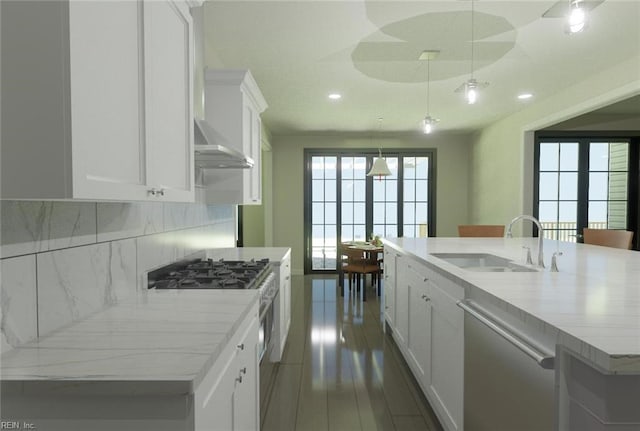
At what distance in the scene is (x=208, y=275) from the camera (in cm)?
220

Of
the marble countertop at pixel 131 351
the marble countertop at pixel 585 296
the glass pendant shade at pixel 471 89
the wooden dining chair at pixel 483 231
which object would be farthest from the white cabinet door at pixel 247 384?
the wooden dining chair at pixel 483 231

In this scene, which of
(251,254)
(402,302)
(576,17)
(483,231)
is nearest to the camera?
(576,17)

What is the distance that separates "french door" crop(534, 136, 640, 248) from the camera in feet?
19.5

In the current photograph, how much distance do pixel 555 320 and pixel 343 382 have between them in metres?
2.00

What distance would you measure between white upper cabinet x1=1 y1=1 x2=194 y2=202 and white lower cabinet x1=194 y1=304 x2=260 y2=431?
0.59 meters

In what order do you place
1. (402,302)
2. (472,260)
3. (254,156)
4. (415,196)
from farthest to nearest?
(415,196) → (254,156) → (402,302) → (472,260)

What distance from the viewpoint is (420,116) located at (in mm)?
6062

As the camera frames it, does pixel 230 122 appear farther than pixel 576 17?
Yes

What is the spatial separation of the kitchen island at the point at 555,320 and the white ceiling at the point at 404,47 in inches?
64.4

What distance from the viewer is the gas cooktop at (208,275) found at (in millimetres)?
1943

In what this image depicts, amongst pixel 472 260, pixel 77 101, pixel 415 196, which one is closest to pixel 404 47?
pixel 472 260

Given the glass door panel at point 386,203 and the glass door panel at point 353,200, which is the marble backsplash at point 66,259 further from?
the glass door panel at point 386,203

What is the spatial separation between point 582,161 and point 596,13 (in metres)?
3.81

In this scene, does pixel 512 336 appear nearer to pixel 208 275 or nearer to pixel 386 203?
pixel 208 275
